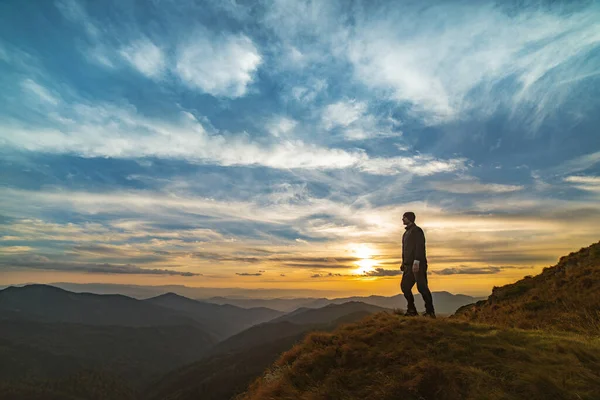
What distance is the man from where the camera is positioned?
14.4 m

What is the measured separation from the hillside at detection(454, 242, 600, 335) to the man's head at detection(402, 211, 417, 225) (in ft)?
19.1

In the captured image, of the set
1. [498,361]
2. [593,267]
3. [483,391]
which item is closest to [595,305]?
[593,267]

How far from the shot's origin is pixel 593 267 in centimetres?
1908

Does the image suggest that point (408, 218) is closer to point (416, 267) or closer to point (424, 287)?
point (416, 267)

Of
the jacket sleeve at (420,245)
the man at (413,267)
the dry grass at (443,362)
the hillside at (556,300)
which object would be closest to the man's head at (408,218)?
the man at (413,267)

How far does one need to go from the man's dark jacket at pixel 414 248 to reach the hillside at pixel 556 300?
4653mm

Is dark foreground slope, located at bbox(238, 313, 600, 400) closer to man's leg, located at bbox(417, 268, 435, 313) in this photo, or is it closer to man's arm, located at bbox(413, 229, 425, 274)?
man's leg, located at bbox(417, 268, 435, 313)

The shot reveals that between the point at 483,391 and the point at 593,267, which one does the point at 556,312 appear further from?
the point at 483,391

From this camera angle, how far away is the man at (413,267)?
14383mm

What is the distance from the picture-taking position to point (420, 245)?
1478 centimetres

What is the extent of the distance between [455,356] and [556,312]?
30.3ft

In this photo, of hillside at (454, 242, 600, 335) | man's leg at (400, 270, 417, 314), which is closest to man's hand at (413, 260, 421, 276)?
man's leg at (400, 270, 417, 314)

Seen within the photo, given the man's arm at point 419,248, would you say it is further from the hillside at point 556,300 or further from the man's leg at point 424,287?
the hillside at point 556,300

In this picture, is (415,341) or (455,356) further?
(415,341)
